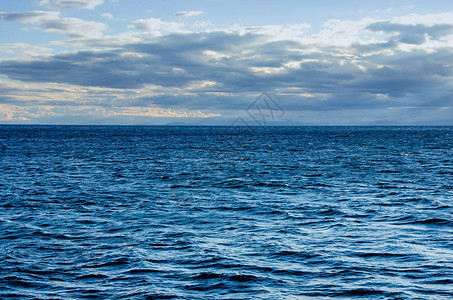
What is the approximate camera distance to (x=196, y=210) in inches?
918

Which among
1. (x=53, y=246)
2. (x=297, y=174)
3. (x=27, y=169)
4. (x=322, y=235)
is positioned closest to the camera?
(x=53, y=246)

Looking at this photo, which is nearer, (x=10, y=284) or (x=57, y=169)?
(x=10, y=284)

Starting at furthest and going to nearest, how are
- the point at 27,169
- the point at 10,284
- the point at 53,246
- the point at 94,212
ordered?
the point at 27,169
the point at 94,212
the point at 53,246
the point at 10,284

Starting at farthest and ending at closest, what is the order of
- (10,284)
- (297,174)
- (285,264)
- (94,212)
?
(297,174) < (94,212) < (285,264) < (10,284)

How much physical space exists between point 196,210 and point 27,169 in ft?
94.2

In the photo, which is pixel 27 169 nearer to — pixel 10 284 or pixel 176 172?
pixel 176 172

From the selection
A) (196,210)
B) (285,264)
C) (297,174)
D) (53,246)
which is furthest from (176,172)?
(285,264)

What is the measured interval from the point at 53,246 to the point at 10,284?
3.77 metres

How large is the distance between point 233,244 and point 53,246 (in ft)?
22.3

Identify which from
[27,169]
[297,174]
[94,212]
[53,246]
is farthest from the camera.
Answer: [27,169]

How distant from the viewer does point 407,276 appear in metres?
13.0

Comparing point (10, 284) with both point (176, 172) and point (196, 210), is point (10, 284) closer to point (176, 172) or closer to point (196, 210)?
point (196, 210)

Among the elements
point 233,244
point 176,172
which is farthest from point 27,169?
point 233,244

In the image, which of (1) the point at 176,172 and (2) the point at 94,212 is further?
(1) the point at 176,172
